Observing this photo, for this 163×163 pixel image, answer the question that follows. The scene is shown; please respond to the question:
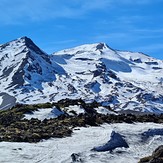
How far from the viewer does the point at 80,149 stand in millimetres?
37219

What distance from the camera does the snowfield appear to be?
1344 inches

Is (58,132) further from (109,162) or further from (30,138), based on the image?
(109,162)

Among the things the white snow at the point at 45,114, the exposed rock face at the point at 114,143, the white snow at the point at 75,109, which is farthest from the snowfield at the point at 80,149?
the white snow at the point at 75,109

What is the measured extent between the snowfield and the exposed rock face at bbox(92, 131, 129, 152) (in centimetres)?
42

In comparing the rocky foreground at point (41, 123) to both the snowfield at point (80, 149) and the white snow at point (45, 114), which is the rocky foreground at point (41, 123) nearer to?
the white snow at point (45, 114)

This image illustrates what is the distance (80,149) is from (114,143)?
12.8 feet

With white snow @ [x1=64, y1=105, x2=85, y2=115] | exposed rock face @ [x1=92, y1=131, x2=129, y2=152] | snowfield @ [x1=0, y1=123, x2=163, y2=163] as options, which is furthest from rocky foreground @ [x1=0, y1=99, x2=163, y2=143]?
exposed rock face @ [x1=92, y1=131, x2=129, y2=152]

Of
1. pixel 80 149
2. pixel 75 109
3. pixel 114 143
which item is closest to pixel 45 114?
pixel 75 109

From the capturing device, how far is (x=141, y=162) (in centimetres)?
3259

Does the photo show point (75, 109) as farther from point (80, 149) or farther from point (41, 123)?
point (80, 149)

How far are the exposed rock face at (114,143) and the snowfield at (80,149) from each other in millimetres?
419

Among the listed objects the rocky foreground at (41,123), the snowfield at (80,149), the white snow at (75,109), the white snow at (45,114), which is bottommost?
the snowfield at (80,149)

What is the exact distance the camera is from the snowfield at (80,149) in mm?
34125

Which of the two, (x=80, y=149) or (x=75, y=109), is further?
(x=75, y=109)
